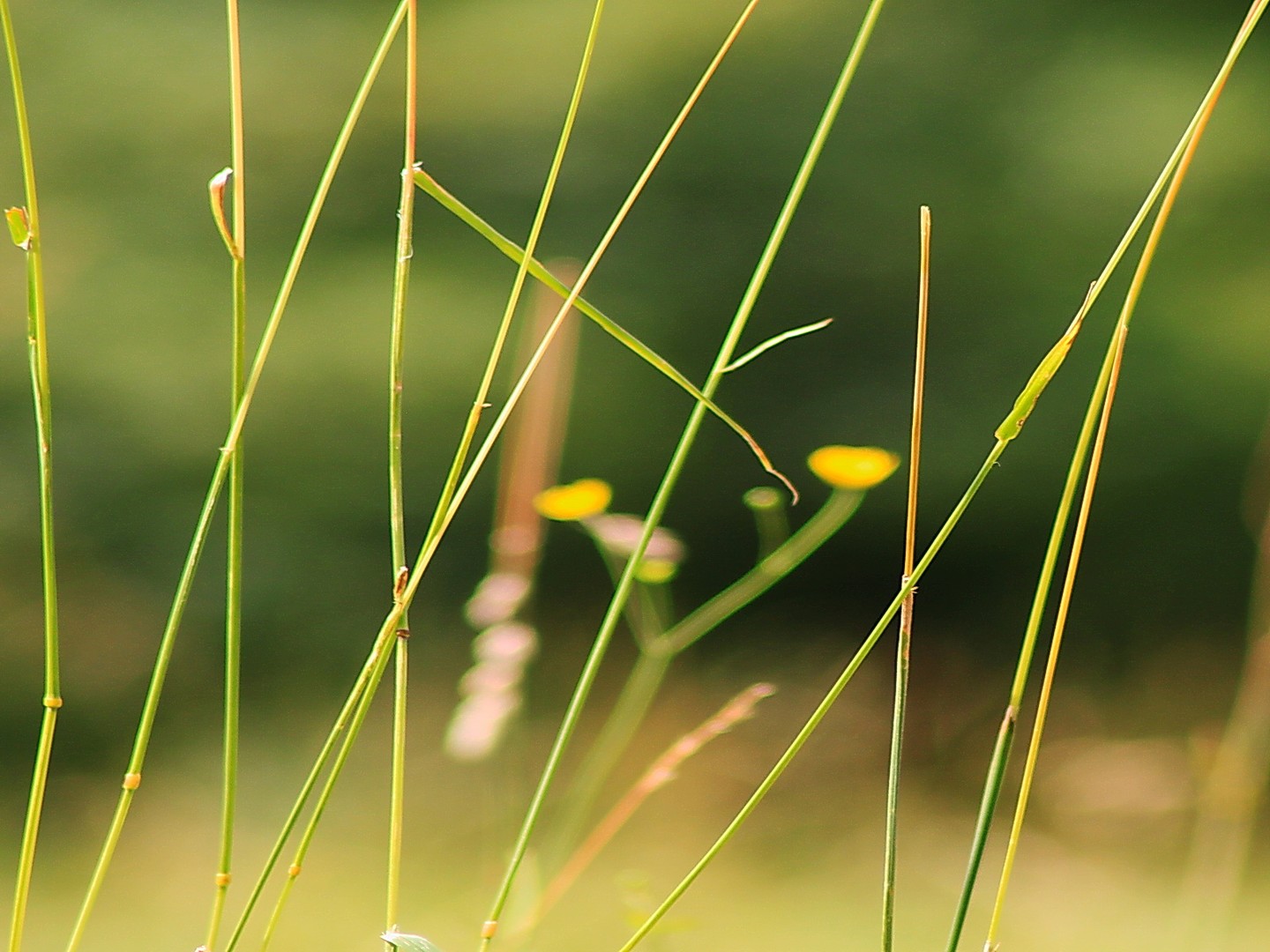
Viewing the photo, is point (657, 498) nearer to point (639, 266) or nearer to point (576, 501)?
point (576, 501)

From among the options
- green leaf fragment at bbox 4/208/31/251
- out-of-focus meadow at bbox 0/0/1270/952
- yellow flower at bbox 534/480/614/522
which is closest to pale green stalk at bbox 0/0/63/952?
green leaf fragment at bbox 4/208/31/251

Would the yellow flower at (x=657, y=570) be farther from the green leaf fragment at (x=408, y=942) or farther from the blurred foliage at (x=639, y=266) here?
the blurred foliage at (x=639, y=266)

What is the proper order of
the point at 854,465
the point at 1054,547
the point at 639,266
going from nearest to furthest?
the point at 1054,547
the point at 854,465
the point at 639,266

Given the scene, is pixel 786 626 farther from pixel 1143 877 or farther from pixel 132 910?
pixel 132 910

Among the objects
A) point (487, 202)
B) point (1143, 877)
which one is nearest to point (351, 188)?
point (487, 202)

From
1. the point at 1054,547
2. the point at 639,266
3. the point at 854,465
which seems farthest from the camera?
the point at 639,266

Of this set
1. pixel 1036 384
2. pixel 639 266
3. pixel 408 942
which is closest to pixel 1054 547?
pixel 1036 384
